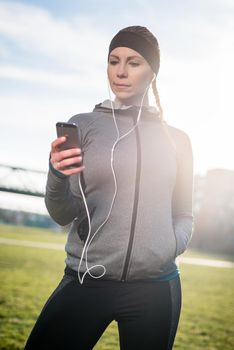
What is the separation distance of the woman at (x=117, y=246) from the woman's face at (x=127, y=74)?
0.72 feet

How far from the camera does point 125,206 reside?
200cm

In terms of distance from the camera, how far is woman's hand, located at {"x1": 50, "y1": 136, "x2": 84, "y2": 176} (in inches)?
64.4

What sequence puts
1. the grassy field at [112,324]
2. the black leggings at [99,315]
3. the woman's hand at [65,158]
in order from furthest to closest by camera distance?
the grassy field at [112,324] < the black leggings at [99,315] < the woman's hand at [65,158]

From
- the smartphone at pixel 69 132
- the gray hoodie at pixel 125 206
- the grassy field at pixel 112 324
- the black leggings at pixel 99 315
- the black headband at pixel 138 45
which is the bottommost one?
the grassy field at pixel 112 324

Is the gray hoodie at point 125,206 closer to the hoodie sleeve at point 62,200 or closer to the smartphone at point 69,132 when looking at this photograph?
the hoodie sleeve at point 62,200

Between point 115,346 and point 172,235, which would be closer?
point 172,235

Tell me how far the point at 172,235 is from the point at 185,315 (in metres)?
6.35

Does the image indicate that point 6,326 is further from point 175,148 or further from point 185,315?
point 175,148

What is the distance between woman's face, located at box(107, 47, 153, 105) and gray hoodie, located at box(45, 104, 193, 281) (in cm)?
21

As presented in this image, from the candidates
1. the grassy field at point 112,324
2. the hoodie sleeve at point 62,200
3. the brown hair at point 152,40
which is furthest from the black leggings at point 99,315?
the grassy field at point 112,324

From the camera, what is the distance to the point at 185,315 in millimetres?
7797

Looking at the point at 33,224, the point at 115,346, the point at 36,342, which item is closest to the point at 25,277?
the point at 115,346

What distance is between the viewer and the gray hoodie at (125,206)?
197 cm

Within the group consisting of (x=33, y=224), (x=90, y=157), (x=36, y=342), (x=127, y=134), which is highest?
(x=127, y=134)
